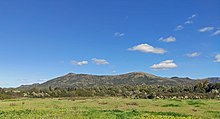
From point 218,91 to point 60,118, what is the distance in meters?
67.6

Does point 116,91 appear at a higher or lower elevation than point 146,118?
higher

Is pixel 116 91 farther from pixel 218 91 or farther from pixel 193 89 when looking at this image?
pixel 218 91

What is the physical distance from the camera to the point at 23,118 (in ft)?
86.0

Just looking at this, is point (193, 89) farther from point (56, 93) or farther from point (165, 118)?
point (165, 118)

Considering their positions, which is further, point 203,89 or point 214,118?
point 203,89

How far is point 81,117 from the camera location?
26.5 m

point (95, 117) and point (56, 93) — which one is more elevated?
point (56, 93)

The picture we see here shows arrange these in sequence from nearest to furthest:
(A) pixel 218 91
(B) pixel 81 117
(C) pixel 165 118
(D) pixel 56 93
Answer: (C) pixel 165 118 < (B) pixel 81 117 < (A) pixel 218 91 < (D) pixel 56 93

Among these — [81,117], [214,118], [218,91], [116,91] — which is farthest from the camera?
[116,91]

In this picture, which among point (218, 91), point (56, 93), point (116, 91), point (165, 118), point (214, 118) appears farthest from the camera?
point (116, 91)

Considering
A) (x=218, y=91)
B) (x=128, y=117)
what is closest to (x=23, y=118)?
(x=128, y=117)

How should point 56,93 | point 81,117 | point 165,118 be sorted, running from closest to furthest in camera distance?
1. point 165,118
2. point 81,117
3. point 56,93

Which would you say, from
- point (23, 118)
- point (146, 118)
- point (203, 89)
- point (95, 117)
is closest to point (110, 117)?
point (95, 117)

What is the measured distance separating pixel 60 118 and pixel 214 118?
39.3ft
